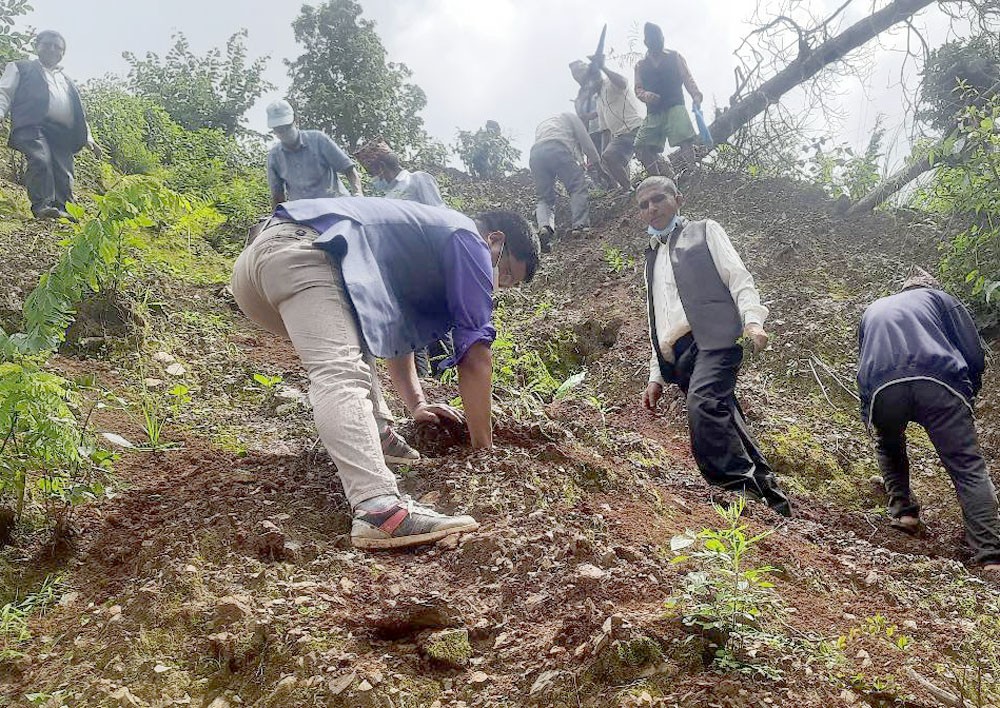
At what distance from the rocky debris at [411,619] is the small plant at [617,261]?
6605 millimetres

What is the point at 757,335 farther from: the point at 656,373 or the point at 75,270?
the point at 75,270

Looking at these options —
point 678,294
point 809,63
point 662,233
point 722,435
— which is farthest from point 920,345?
point 809,63

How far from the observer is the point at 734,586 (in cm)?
184

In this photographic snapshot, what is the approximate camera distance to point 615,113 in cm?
925

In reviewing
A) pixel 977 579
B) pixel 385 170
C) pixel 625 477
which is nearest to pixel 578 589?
pixel 625 477

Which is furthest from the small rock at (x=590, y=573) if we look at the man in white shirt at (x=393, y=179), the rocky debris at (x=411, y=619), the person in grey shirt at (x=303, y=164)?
the person in grey shirt at (x=303, y=164)

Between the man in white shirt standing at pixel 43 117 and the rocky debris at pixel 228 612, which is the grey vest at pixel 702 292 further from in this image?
the man in white shirt standing at pixel 43 117

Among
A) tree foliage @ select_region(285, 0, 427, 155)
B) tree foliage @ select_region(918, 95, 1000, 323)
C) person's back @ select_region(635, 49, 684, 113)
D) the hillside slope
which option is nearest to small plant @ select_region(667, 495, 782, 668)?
the hillside slope

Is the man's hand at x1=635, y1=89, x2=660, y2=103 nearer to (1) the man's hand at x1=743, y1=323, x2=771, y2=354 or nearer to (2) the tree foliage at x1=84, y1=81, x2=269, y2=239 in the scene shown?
(2) the tree foliage at x1=84, y1=81, x2=269, y2=239

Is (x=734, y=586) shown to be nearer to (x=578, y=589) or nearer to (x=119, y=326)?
(x=578, y=589)

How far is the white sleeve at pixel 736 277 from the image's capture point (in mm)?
3928

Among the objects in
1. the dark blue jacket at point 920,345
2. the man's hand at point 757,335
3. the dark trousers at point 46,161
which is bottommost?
the dark blue jacket at point 920,345

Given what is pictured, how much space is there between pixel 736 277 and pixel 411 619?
2.95m

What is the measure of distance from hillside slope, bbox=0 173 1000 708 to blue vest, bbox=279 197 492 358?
0.60 meters
